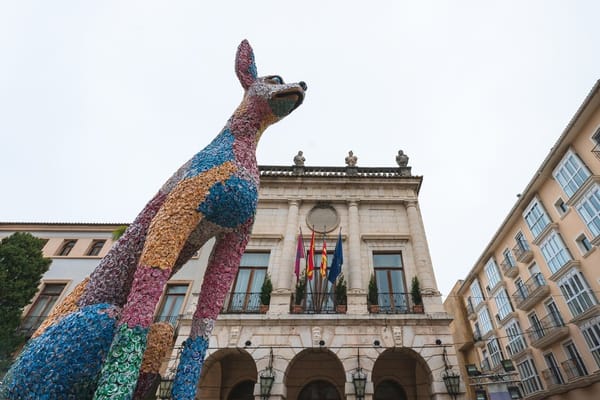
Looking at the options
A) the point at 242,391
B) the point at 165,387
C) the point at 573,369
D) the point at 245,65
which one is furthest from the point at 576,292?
the point at 245,65

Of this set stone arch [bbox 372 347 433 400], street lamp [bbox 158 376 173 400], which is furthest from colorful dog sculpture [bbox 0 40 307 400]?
stone arch [bbox 372 347 433 400]

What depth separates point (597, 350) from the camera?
13.6m

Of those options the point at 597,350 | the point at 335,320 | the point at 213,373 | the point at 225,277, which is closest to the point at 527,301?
the point at 597,350

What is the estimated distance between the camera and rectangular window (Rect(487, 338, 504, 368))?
21406 mm

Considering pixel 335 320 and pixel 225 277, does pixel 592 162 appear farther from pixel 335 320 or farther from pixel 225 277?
pixel 225 277

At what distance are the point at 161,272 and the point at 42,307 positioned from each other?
54.2ft

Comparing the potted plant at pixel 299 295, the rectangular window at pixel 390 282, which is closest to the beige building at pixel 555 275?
the rectangular window at pixel 390 282

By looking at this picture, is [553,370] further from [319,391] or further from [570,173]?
[319,391]

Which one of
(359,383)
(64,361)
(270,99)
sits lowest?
(64,361)

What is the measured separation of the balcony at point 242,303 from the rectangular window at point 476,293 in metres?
21.9

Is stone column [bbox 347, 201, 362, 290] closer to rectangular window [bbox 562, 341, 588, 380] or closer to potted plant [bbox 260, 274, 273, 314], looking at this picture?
potted plant [bbox 260, 274, 273, 314]

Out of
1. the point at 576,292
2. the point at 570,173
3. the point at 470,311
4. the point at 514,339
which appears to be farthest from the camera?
the point at 470,311

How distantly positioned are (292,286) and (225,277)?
28.2 feet

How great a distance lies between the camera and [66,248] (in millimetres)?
15898
